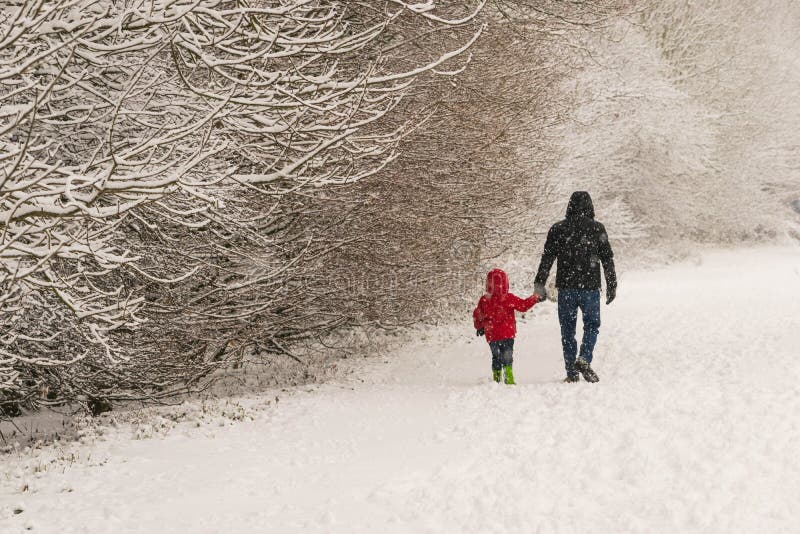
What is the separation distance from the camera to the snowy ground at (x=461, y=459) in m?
4.53

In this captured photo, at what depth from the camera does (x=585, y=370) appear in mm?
8102

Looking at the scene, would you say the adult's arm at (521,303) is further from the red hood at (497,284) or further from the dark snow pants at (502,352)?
the dark snow pants at (502,352)

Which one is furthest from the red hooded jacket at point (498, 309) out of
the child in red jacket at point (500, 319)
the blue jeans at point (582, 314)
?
the blue jeans at point (582, 314)

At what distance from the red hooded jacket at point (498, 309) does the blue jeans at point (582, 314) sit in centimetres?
39

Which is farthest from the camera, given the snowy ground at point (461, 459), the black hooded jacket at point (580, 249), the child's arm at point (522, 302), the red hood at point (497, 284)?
the red hood at point (497, 284)

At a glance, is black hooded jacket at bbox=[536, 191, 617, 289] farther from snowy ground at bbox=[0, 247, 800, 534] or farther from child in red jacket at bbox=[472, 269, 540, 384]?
snowy ground at bbox=[0, 247, 800, 534]

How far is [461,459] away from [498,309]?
125 inches

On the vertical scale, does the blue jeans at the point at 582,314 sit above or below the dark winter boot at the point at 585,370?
above

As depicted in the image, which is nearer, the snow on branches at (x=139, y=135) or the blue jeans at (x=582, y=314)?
the snow on branches at (x=139, y=135)

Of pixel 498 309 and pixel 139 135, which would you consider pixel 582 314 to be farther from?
pixel 139 135

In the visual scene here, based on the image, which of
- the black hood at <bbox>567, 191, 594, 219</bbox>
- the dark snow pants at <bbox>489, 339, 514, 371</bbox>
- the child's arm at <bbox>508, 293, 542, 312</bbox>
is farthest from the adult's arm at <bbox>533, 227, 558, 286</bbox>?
the dark snow pants at <bbox>489, 339, 514, 371</bbox>

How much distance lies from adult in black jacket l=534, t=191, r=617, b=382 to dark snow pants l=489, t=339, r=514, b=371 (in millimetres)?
664

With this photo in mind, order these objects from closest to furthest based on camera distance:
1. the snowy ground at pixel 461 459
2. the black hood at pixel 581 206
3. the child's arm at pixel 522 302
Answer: the snowy ground at pixel 461 459, the black hood at pixel 581 206, the child's arm at pixel 522 302

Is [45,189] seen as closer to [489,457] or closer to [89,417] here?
[489,457]
